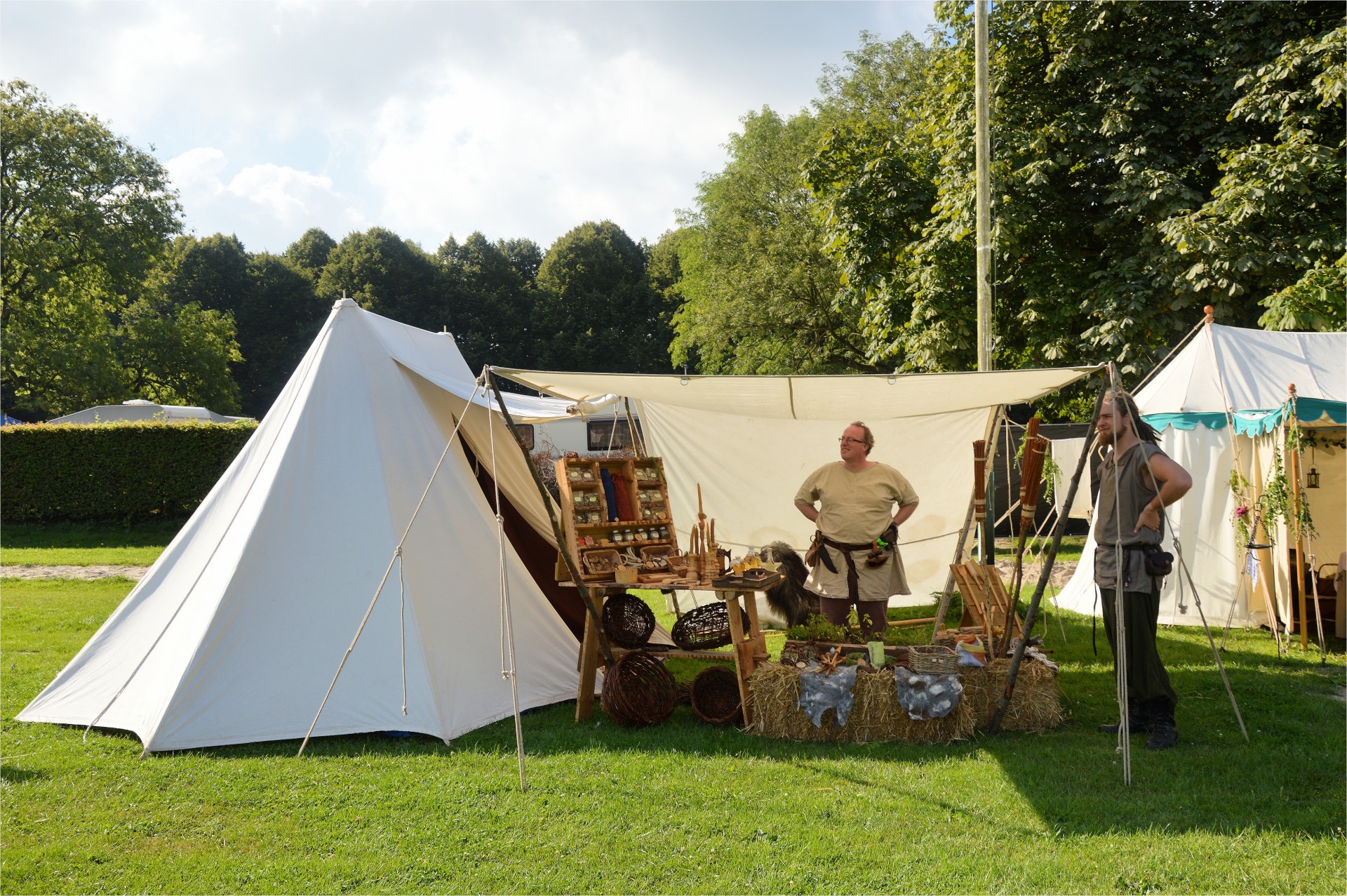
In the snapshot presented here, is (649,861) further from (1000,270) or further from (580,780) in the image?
Result: (1000,270)

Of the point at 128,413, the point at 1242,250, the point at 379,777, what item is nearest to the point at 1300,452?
the point at 1242,250

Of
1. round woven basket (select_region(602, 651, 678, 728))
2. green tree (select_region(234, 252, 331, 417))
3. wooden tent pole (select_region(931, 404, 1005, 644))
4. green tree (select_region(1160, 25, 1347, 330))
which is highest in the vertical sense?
green tree (select_region(234, 252, 331, 417))

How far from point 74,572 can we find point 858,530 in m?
9.31

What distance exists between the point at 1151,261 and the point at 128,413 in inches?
721

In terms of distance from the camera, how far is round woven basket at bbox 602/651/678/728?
4.59 m

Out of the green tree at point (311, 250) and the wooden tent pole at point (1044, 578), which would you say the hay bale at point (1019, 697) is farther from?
the green tree at point (311, 250)

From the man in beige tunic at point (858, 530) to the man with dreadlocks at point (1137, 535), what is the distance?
1.30m

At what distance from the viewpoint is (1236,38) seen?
9.68 m

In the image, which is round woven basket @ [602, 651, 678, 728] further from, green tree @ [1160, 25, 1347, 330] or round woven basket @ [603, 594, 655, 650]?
green tree @ [1160, 25, 1347, 330]

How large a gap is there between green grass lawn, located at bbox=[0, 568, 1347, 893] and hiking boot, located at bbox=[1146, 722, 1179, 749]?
0.08 meters

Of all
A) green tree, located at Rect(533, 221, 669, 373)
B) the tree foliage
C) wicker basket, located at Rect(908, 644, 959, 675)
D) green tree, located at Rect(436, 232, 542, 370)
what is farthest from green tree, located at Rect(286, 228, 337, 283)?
wicker basket, located at Rect(908, 644, 959, 675)

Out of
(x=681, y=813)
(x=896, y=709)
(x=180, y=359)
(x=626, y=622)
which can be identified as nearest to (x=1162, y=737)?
(x=896, y=709)

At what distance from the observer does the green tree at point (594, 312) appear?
3225 centimetres

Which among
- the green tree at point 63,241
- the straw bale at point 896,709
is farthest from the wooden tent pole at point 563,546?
the green tree at point 63,241
